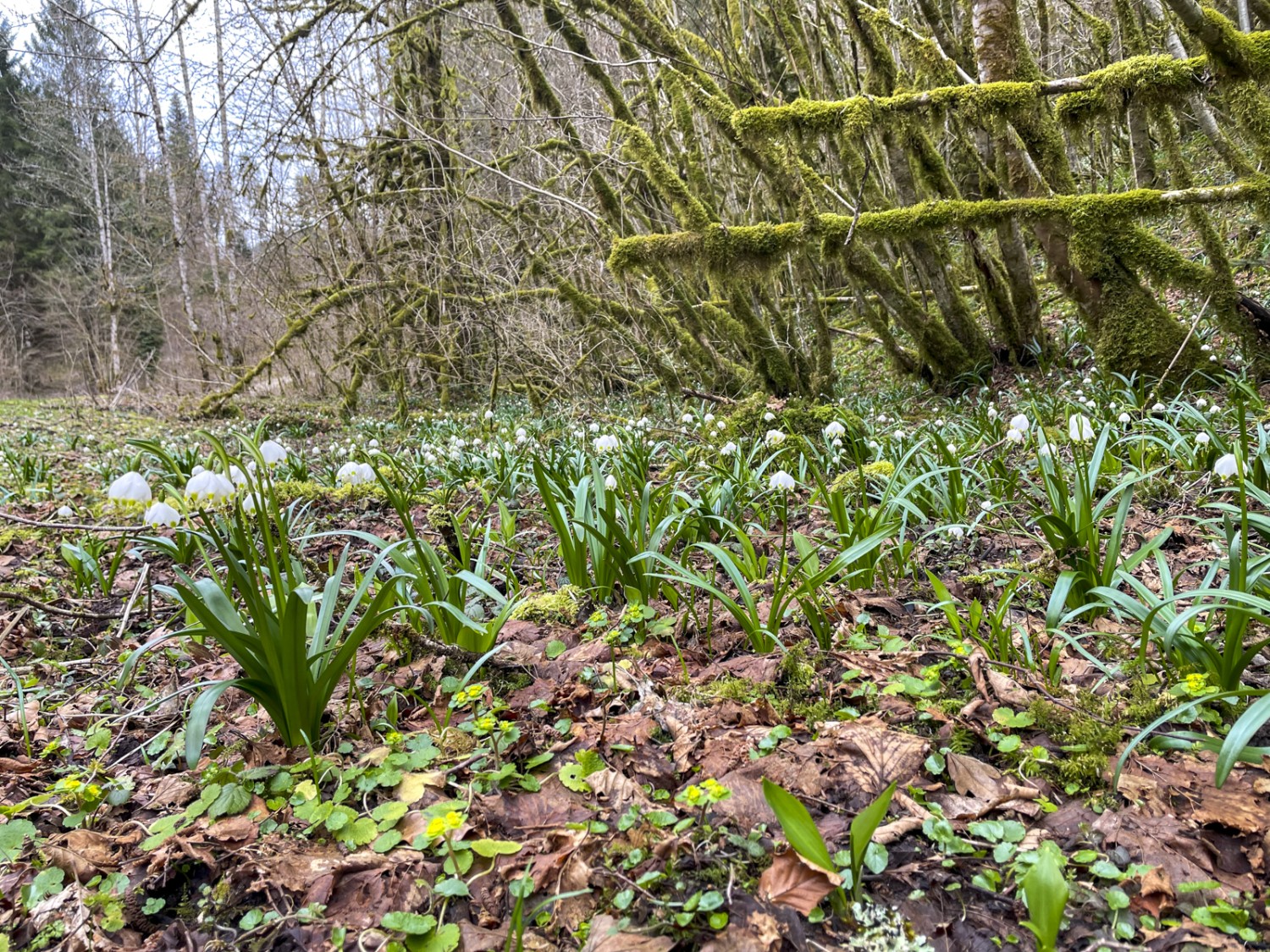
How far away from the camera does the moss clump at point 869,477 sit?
336 cm

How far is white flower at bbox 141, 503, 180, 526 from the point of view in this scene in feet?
6.66

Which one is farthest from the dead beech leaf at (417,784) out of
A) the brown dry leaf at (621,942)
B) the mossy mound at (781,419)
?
the mossy mound at (781,419)

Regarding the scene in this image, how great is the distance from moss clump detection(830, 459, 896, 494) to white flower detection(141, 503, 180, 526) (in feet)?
8.51

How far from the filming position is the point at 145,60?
16.1ft

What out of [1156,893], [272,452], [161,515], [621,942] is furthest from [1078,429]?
[161,515]

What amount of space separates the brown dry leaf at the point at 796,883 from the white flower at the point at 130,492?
6.33ft

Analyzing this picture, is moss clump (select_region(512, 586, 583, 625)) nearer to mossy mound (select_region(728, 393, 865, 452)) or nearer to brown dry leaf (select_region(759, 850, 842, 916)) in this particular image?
brown dry leaf (select_region(759, 850, 842, 916))

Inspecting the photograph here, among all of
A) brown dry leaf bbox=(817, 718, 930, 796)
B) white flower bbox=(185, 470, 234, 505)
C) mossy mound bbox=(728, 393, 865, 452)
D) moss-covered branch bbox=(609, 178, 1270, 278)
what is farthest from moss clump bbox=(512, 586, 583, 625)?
moss-covered branch bbox=(609, 178, 1270, 278)

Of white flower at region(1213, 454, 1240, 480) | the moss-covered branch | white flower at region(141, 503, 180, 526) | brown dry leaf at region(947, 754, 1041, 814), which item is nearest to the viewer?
brown dry leaf at region(947, 754, 1041, 814)

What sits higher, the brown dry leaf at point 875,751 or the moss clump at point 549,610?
the moss clump at point 549,610

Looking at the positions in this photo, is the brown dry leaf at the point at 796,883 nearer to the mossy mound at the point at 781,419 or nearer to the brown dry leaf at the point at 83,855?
the brown dry leaf at the point at 83,855

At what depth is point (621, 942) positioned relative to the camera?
1181 millimetres

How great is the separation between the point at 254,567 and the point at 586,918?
124 centimetres

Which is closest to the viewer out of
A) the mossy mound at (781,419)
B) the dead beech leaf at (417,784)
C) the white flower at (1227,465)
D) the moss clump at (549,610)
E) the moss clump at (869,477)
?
the dead beech leaf at (417,784)
